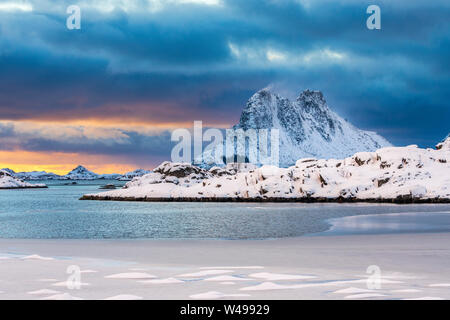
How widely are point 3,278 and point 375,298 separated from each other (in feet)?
33.5

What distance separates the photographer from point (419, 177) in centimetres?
11375

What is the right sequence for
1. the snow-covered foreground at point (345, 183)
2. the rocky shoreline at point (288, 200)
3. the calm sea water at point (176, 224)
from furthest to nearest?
1. the snow-covered foreground at point (345, 183)
2. the rocky shoreline at point (288, 200)
3. the calm sea water at point (176, 224)

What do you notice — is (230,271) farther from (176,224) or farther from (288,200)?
(288,200)

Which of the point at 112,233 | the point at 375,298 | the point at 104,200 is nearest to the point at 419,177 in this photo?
the point at 104,200

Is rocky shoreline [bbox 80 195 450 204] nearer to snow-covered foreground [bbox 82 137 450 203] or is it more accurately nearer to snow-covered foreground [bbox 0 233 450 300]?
snow-covered foreground [bbox 82 137 450 203]

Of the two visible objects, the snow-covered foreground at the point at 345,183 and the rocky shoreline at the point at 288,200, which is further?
the snow-covered foreground at the point at 345,183

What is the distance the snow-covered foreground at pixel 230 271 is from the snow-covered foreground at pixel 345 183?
8625 centimetres

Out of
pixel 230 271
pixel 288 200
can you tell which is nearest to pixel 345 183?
pixel 288 200

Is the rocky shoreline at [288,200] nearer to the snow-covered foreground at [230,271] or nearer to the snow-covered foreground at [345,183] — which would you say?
the snow-covered foreground at [345,183]

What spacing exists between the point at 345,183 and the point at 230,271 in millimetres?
107913

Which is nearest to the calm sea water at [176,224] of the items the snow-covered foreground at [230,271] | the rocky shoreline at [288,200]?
the snow-covered foreground at [230,271]

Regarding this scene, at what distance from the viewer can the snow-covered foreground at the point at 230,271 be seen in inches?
494

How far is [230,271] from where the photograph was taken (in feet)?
54.2
